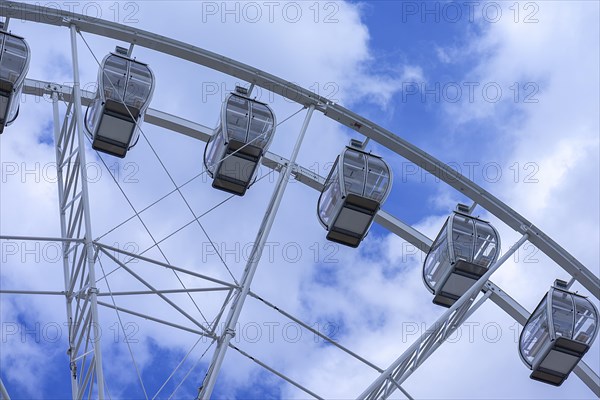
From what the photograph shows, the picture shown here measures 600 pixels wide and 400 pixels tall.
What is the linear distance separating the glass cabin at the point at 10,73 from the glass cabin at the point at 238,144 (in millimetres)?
3328

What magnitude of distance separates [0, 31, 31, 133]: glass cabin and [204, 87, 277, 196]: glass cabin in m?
3.33

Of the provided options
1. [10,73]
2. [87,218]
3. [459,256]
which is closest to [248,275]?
[87,218]

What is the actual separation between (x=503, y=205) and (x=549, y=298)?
1835 mm

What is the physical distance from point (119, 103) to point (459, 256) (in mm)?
6338

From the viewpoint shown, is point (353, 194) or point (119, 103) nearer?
point (119, 103)

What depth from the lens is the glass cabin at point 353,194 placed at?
69.5ft

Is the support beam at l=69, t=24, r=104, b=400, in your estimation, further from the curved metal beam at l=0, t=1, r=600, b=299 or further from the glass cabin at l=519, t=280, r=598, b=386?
the glass cabin at l=519, t=280, r=598, b=386

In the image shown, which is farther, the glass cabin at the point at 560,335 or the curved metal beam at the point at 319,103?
the glass cabin at the point at 560,335

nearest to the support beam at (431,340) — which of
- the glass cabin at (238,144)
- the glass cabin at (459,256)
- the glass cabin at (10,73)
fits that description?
the glass cabin at (459,256)

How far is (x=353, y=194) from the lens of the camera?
21078 mm

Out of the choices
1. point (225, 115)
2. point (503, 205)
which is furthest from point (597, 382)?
point (225, 115)

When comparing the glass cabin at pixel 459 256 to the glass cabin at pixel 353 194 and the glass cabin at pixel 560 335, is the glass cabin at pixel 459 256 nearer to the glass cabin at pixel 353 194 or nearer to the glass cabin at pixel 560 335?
the glass cabin at pixel 560 335

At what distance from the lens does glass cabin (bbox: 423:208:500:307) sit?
2200cm

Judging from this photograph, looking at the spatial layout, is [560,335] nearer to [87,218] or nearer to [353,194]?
[353,194]
